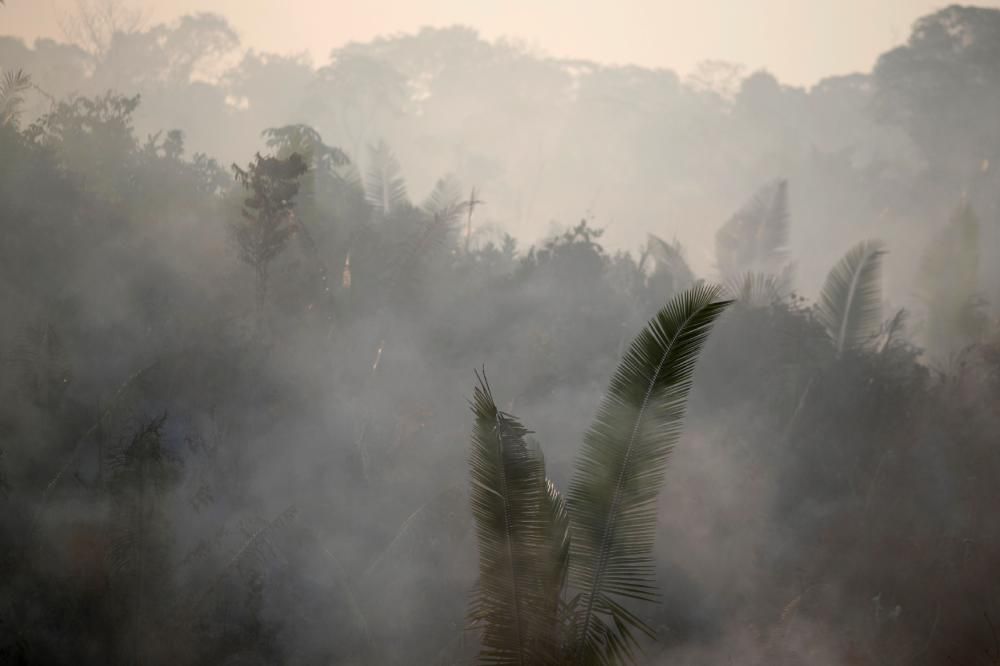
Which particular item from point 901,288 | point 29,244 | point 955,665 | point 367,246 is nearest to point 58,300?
point 29,244

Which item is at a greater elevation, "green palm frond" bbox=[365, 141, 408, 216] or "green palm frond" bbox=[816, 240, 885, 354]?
"green palm frond" bbox=[365, 141, 408, 216]

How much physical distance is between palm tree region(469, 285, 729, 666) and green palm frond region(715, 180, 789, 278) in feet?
53.3

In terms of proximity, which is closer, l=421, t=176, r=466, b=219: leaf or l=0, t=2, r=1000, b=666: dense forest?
l=0, t=2, r=1000, b=666: dense forest

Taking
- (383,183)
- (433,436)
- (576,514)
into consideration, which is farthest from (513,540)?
(383,183)

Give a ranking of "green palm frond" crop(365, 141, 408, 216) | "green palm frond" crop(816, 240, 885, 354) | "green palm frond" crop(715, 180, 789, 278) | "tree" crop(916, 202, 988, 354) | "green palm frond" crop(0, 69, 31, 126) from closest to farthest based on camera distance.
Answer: "green palm frond" crop(0, 69, 31, 126) < "green palm frond" crop(816, 240, 885, 354) < "green palm frond" crop(365, 141, 408, 216) < "tree" crop(916, 202, 988, 354) < "green palm frond" crop(715, 180, 789, 278)

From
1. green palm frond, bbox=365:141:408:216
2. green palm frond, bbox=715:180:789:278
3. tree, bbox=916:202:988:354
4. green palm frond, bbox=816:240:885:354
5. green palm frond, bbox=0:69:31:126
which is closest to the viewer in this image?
green palm frond, bbox=0:69:31:126

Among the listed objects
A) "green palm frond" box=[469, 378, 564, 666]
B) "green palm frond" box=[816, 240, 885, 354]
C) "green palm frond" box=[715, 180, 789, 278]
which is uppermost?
"green palm frond" box=[715, 180, 789, 278]

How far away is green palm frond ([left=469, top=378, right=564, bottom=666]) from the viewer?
6.80 m

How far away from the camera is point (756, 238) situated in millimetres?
22531

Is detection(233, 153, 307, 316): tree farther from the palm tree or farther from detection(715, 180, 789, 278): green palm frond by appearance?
detection(715, 180, 789, 278): green palm frond

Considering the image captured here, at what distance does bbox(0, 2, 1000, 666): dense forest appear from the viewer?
728cm

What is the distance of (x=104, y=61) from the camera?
121 feet

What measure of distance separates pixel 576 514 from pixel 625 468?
56 centimetres

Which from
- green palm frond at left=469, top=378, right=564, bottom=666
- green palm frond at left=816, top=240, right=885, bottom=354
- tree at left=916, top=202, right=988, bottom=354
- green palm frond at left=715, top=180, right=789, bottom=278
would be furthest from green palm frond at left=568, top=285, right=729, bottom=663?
tree at left=916, top=202, right=988, bottom=354
